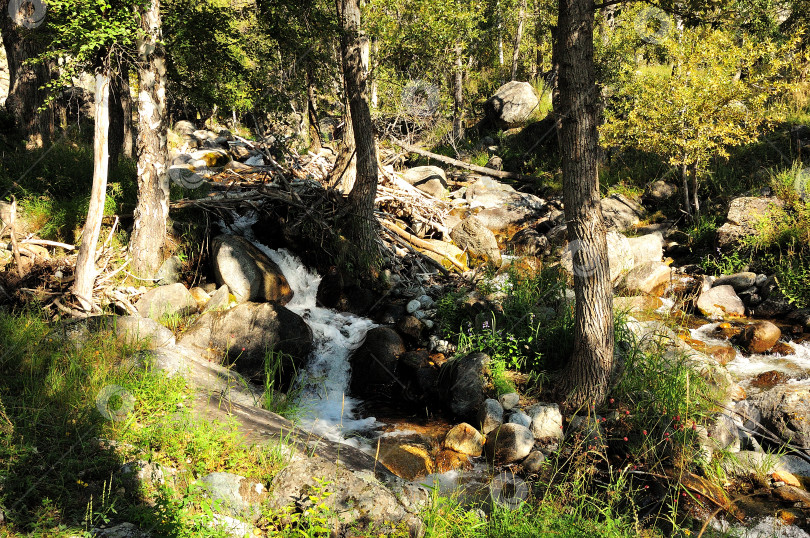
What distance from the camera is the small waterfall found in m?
6.65

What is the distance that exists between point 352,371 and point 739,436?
190 inches

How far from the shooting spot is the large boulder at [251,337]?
A: 709cm

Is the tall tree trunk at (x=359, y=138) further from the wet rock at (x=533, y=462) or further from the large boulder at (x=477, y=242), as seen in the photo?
the wet rock at (x=533, y=462)

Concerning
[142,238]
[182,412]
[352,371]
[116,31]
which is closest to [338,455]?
[182,412]

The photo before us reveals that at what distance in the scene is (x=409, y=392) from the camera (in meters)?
7.39

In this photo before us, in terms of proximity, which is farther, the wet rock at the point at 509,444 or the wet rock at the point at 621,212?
the wet rock at the point at 621,212

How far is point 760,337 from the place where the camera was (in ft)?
27.4

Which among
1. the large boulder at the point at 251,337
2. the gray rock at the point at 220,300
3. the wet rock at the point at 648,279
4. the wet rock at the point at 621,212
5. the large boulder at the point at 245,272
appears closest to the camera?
the large boulder at the point at 251,337

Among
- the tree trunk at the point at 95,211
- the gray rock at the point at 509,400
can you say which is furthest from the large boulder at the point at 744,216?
the tree trunk at the point at 95,211

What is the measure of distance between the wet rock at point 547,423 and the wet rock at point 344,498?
2.47 meters

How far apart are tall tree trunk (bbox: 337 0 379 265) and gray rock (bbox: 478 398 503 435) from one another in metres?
4.03

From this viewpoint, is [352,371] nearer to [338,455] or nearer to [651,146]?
[338,455]

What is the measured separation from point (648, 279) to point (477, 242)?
3387 mm

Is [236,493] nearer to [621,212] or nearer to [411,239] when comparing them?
[411,239]
